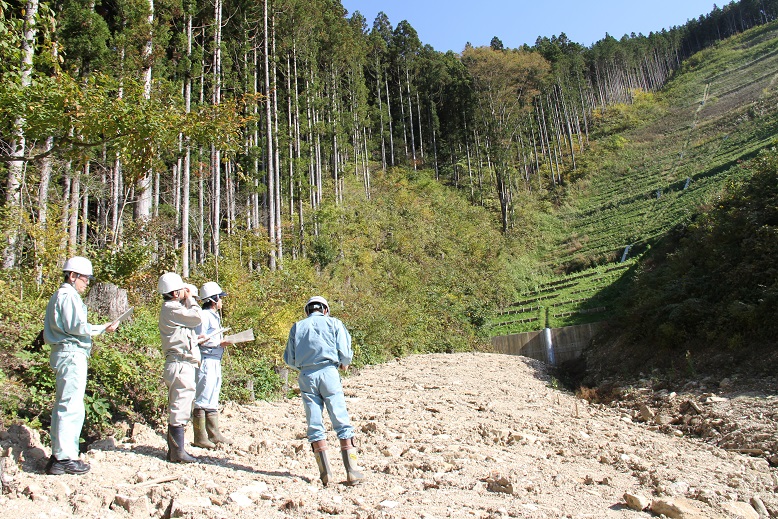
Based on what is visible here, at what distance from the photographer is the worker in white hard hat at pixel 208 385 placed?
5359 millimetres

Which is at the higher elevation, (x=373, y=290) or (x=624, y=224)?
(x=624, y=224)

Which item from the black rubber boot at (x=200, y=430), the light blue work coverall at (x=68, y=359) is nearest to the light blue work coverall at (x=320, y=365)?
the black rubber boot at (x=200, y=430)

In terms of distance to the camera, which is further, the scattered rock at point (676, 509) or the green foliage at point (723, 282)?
the green foliage at point (723, 282)

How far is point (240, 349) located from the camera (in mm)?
9680

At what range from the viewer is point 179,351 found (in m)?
4.95

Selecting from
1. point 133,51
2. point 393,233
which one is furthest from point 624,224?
point 133,51

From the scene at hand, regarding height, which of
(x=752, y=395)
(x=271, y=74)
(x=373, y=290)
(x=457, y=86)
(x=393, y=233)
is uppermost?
(x=457, y=86)

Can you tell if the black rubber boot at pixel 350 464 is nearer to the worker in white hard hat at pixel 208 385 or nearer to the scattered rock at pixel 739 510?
the worker in white hard hat at pixel 208 385

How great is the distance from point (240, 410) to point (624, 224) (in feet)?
97.1

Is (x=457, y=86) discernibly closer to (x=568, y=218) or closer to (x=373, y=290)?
(x=568, y=218)

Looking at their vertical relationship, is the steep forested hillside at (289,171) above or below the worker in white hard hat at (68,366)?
above

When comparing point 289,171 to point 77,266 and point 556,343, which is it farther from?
point 77,266

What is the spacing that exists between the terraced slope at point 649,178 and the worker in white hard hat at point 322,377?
15148 mm

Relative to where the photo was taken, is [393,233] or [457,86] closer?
[393,233]
